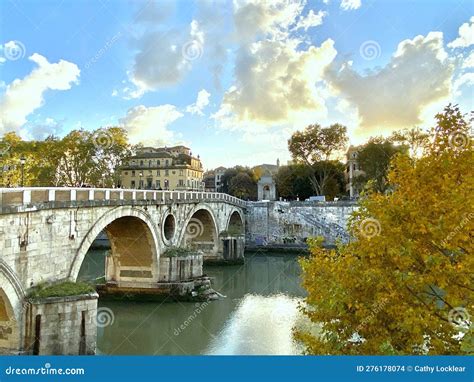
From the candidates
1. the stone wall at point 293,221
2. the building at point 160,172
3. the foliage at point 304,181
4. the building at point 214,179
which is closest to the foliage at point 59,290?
the stone wall at point 293,221

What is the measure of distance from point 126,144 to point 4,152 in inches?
397

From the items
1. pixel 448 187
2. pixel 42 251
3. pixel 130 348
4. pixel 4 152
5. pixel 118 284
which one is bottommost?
pixel 130 348

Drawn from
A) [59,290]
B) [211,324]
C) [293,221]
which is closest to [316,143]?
[293,221]

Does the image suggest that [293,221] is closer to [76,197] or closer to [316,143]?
[316,143]

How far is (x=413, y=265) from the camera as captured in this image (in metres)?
6.20

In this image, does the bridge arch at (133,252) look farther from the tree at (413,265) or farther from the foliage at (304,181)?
the foliage at (304,181)

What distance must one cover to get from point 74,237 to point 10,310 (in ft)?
11.3

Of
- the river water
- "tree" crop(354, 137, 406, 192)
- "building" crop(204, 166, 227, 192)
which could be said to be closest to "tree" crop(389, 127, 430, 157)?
"tree" crop(354, 137, 406, 192)

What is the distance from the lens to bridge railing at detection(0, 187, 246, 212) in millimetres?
11101

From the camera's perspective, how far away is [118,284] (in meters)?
20.8

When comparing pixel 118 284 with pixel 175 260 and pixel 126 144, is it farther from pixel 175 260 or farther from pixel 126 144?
pixel 126 144

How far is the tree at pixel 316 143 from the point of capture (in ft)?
149

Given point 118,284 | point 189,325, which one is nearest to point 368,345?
point 189,325

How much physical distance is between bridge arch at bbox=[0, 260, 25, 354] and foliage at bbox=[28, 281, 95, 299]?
Result: 386 mm
